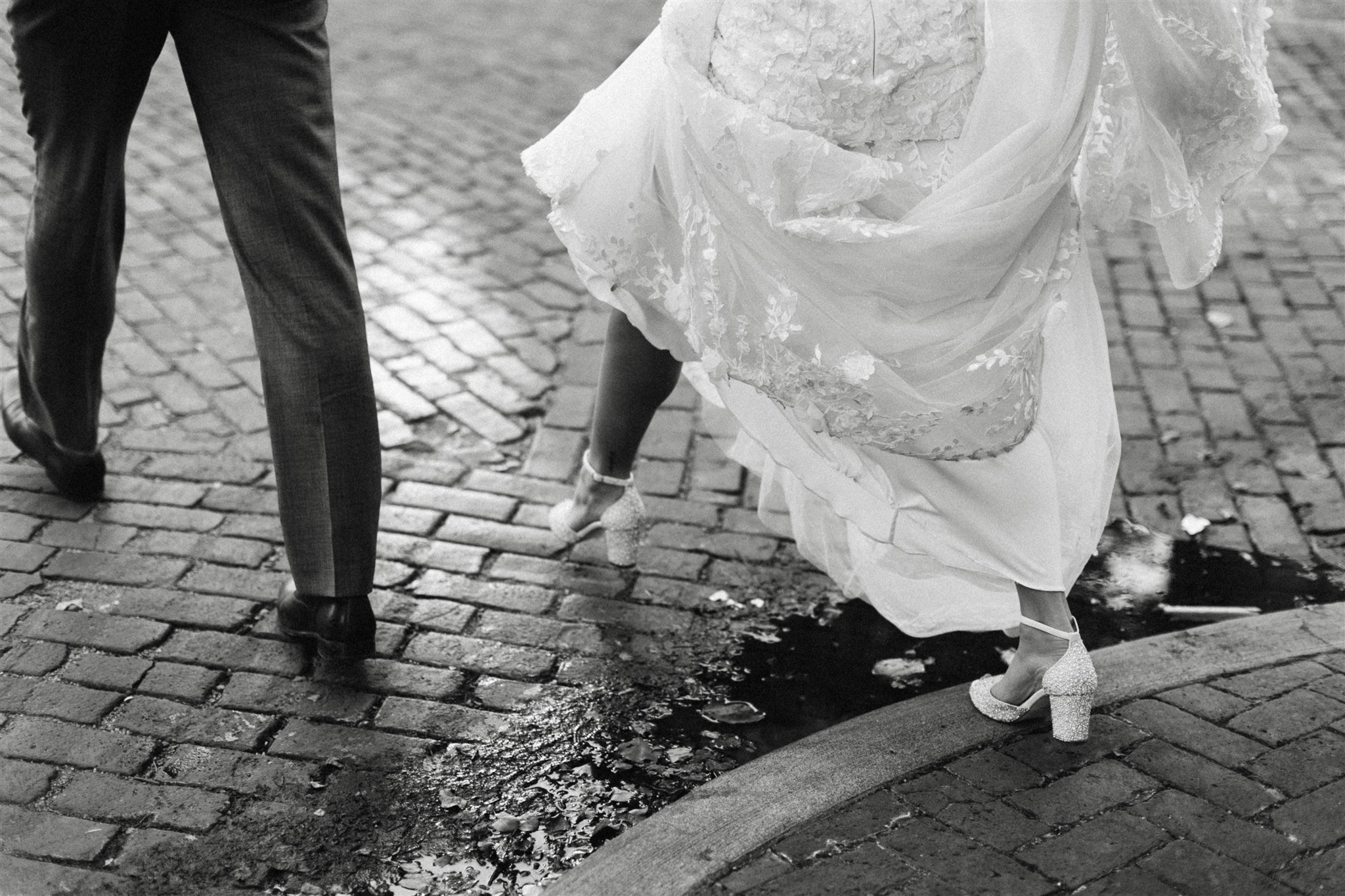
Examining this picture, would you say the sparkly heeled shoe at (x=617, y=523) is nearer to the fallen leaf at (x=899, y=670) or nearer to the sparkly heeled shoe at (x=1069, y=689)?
the fallen leaf at (x=899, y=670)

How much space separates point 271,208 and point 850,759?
1528mm

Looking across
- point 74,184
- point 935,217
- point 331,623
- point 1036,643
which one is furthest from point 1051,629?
point 74,184

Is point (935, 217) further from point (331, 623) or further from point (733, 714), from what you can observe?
point (331, 623)

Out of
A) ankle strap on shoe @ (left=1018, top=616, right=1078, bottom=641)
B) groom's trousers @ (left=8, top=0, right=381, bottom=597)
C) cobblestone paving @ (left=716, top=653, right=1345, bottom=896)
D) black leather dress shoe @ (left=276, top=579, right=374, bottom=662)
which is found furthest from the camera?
black leather dress shoe @ (left=276, top=579, right=374, bottom=662)

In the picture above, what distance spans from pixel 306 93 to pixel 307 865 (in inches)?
55.6

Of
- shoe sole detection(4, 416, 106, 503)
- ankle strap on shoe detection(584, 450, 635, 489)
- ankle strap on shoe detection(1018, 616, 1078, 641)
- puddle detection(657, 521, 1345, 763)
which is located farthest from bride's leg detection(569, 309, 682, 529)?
shoe sole detection(4, 416, 106, 503)

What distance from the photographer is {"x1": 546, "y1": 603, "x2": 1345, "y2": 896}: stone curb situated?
2.32 m

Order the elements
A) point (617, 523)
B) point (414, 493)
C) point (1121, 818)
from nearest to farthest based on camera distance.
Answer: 1. point (1121, 818)
2. point (617, 523)
3. point (414, 493)

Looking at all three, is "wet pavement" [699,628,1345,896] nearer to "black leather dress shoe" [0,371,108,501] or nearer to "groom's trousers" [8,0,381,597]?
"groom's trousers" [8,0,381,597]

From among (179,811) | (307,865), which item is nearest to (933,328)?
(307,865)

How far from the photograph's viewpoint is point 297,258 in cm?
264

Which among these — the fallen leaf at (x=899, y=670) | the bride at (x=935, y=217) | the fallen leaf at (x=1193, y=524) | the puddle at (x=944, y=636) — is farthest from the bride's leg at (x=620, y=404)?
the fallen leaf at (x=1193, y=524)

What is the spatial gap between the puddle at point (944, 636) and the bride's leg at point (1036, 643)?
334mm

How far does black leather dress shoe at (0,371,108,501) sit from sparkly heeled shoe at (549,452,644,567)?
3.80 ft
